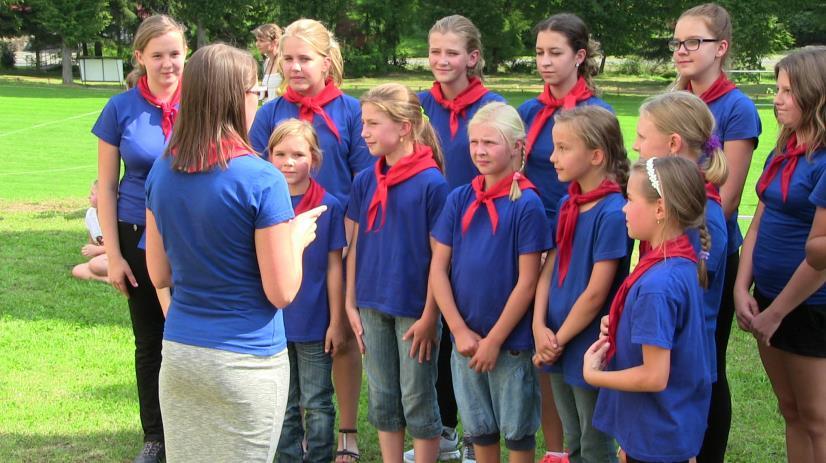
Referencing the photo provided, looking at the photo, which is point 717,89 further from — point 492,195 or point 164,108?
point 164,108

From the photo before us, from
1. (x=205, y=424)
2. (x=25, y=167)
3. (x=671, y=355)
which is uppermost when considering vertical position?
(x=671, y=355)

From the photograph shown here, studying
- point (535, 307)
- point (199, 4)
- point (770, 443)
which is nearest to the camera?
point (535, 307)

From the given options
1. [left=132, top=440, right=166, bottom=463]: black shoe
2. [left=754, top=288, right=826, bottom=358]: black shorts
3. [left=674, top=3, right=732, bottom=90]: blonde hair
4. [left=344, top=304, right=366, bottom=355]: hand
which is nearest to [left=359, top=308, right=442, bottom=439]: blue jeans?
→ [left=344, top=304, right=366, bottom=355]: hand

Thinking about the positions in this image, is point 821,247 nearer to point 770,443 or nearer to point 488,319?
point 488,319

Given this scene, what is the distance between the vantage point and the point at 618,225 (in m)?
3.75

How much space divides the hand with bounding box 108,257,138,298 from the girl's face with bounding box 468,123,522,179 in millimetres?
1846

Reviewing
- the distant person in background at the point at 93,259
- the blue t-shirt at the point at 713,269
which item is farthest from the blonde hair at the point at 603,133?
the distant person in background at the point at 93,259

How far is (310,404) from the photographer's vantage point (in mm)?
4582

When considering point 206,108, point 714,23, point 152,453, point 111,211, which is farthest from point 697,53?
point 152,453

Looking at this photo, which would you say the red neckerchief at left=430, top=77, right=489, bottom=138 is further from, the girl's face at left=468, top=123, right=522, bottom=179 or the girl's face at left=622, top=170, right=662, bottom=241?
the girl's face at left=622, top=170, right=662, bottom=241

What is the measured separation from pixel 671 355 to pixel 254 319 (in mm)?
1445

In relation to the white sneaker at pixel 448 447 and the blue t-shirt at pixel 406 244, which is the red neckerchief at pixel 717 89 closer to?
the blue t-shirt at pixel 406 244

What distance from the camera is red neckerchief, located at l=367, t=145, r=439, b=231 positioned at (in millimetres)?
4387

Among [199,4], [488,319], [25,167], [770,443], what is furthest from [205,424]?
[199,4]
